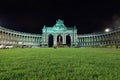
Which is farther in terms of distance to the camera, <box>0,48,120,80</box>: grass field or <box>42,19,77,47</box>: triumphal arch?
<box>42,19,77,47</box>: triumphal arch

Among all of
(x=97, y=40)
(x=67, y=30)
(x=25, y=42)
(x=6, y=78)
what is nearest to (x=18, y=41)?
(x=25, y=42)

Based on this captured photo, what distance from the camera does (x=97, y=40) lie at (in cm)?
13975

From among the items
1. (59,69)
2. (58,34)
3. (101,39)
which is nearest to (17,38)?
(58,34)

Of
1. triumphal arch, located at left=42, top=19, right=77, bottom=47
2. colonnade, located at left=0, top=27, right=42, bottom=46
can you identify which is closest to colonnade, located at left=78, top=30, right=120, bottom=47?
triumphal arch, located at left=42, top=19, right=77, bottom=47

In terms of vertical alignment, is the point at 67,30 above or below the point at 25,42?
above

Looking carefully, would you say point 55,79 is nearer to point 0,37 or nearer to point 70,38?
point 0,37

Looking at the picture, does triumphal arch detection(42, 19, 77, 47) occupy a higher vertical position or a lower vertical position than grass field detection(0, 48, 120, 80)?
→ higher

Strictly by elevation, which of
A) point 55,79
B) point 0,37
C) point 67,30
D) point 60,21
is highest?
point 60,21

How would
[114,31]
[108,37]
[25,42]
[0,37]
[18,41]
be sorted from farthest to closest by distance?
[25,42] < [18,41] < [108,37] < [114,31] < [0,37]

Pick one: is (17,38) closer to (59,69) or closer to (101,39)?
(101,39)

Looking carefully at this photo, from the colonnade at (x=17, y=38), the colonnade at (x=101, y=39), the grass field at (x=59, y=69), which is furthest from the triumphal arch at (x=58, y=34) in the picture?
the grass field at (x=59, y=69)

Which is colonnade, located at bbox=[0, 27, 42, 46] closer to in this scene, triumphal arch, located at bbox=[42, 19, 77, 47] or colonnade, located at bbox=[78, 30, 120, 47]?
triumphal arch, located at bbox=[42, 19, 77, 47]

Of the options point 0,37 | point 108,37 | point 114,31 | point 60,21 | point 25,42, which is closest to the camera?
point 0,37

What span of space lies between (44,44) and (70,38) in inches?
1030
